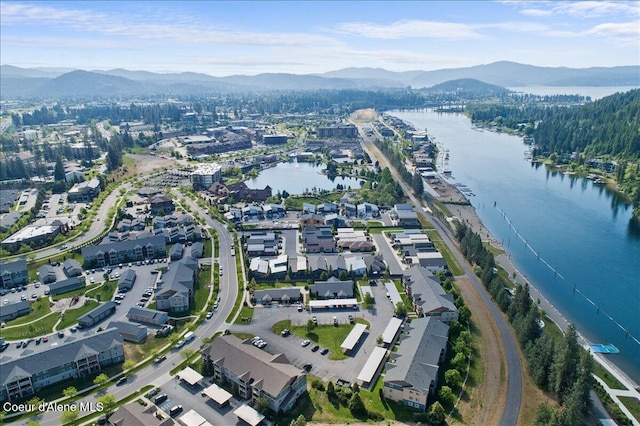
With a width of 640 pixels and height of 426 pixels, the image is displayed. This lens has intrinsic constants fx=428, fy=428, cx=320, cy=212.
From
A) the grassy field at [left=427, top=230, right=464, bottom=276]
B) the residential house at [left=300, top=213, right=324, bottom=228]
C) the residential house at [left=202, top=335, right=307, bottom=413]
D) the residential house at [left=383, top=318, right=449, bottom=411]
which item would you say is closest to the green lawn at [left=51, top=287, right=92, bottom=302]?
the residential house at [left=202, top=335, right=307, bottom=413]

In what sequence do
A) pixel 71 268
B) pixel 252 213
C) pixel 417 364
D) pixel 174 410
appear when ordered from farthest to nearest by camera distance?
pixel 252 213 → pixel 71 268 → pixel 417 364 → pixel 174 410

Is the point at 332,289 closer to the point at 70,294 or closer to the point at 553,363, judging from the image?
the point at 553,363

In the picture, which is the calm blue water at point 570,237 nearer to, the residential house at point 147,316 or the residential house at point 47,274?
the residential house at point 147,316

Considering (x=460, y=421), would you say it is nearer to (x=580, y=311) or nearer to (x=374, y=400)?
(x=374, y=400)

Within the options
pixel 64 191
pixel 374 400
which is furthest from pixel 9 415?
pixel 64 191

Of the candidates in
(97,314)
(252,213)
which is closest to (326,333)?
(97,314)

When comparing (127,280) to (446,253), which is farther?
(446,253)
